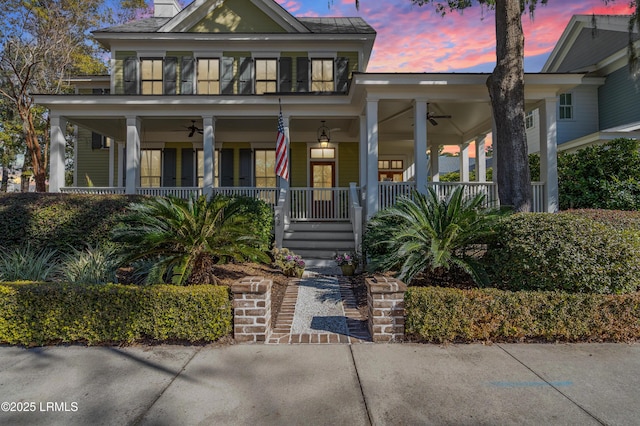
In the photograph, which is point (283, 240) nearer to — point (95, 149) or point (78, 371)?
point (78, 371)

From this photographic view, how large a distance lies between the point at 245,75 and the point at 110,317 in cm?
1116

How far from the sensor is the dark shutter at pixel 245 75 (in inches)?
510

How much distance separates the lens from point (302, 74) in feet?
42.8

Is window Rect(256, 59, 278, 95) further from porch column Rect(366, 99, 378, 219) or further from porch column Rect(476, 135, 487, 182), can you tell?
porch column Rect(476, 135, 487, 182)

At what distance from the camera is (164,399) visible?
2.75 m

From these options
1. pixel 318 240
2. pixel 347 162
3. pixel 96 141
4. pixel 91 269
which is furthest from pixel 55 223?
pixel 96 141

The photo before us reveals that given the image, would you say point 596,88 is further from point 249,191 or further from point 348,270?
point 249,191

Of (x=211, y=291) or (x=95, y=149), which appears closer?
(x=211, y=291)

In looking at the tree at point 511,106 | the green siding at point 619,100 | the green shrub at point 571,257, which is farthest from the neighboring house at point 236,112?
the green shrub at point 571,257

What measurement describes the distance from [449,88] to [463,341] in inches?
272

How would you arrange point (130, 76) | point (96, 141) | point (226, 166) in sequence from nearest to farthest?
point (130, 76)
point (226, 166)
point (96, 141)

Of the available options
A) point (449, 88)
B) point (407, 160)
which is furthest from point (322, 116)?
point (407, 160)

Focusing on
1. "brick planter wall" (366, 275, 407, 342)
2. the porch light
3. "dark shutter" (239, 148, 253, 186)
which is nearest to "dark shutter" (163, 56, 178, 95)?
"dark shutter" (239, 148, 253, 186)

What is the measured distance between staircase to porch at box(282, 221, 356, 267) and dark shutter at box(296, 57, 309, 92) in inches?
235
